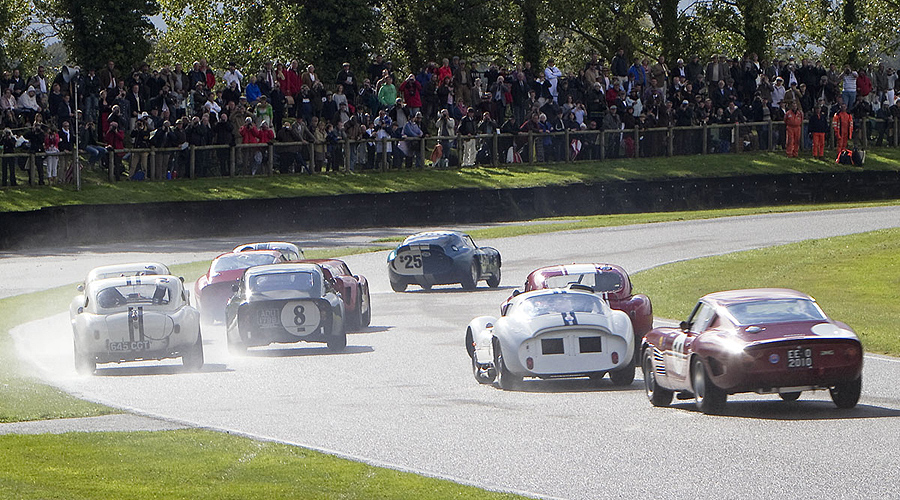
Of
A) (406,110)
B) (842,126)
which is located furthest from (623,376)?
(842,126)

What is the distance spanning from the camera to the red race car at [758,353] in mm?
14047

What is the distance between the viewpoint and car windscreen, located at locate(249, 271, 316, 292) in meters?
21.6

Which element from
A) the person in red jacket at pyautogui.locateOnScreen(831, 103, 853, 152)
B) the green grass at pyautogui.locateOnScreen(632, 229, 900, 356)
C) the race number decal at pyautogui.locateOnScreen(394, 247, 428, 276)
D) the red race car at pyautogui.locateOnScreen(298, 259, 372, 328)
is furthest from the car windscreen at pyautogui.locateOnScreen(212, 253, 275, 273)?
the person in red jacket at pyautogui.locateOnScreen(831, 103, 853, 152)

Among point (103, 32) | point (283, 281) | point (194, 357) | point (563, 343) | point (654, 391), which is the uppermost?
point (103, 32)

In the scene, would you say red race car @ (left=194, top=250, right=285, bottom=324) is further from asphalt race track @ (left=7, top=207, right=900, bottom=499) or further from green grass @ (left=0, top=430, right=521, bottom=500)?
green grass @ (left=0, top=430, right=521, bottom=500)

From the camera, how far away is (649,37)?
217ft

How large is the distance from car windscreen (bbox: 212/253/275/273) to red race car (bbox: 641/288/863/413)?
1208cm

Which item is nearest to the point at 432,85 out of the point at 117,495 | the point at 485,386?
the point at 485,386

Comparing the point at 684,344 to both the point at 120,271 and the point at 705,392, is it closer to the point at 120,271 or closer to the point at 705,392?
the point at 705,392

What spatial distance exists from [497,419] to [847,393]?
3.68 m

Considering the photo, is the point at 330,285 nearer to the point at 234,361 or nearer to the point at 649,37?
the point at 234,361

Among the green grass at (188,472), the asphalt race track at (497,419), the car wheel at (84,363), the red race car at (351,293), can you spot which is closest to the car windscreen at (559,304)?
the asphalt race track at (497,419)

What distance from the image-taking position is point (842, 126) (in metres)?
48.6

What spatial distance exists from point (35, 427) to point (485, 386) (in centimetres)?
570
